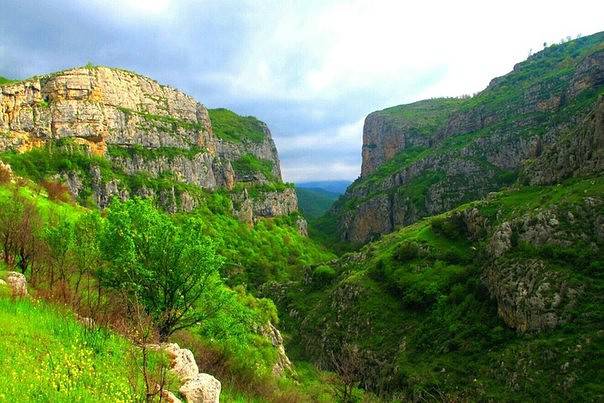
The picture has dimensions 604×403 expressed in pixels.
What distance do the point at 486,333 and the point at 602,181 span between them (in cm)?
2473

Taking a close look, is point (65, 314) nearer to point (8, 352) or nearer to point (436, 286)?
A: point (8, 352)

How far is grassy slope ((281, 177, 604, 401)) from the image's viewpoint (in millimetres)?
39469

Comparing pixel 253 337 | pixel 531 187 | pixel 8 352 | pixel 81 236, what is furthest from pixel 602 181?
pixel 8 352

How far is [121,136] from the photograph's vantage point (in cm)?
13400

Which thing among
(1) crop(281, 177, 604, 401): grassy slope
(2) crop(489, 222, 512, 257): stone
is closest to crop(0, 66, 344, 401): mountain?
(1) crop(281, 177, 604, 401): grassy slope

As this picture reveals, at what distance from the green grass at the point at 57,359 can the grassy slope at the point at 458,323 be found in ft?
101

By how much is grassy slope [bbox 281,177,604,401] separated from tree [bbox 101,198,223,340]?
2304cm

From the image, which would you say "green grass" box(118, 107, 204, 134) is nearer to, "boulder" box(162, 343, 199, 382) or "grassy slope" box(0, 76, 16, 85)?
"grassy slope" box(0, 76, 16, 85)

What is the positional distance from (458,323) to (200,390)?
51762 mm

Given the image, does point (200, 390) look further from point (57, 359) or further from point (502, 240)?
point (502, 240)

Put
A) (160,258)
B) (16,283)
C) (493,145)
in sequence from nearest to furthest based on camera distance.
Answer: (16,283) → (160,258) → (493,145)

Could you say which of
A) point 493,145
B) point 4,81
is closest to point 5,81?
point 4,81

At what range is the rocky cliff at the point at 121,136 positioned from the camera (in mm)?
110625

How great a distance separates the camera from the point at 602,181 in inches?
2149
